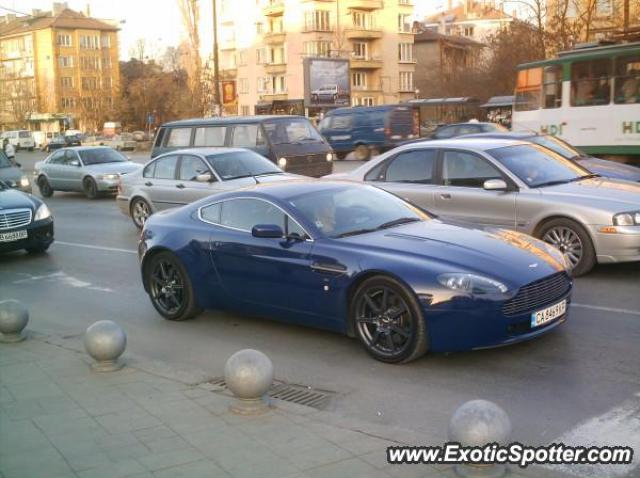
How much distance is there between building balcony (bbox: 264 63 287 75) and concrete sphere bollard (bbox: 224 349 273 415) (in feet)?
251

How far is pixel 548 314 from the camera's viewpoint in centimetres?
623

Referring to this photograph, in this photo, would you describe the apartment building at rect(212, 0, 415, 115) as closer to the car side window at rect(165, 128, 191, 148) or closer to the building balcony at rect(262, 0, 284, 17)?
the building balcony at rect(262, 0, 284, 17)

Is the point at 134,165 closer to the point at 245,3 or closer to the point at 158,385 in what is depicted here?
the point at 158,385

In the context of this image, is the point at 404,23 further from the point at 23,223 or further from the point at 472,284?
the point at 472,284

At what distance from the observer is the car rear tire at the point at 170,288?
7.89 meters

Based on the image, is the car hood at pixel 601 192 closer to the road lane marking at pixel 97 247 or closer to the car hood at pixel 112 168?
the road lane marking at pixel 97 247

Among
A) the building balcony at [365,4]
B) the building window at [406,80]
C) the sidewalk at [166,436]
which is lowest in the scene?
the sidewalk at [166,436]

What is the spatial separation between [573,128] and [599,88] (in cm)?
124

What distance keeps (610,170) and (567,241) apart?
541 centimetres

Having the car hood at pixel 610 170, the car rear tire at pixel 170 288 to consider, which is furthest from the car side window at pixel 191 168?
the car hood at pixel 610 170

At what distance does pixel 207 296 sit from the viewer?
302 inches

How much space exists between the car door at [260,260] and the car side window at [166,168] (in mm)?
6519

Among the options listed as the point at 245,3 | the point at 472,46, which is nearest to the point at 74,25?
the point at 245,3

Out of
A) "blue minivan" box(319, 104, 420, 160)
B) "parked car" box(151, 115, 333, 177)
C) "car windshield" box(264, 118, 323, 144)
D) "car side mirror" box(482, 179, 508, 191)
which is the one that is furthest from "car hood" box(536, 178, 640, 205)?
"blue minivan" box(319, 104, 420, 160)
